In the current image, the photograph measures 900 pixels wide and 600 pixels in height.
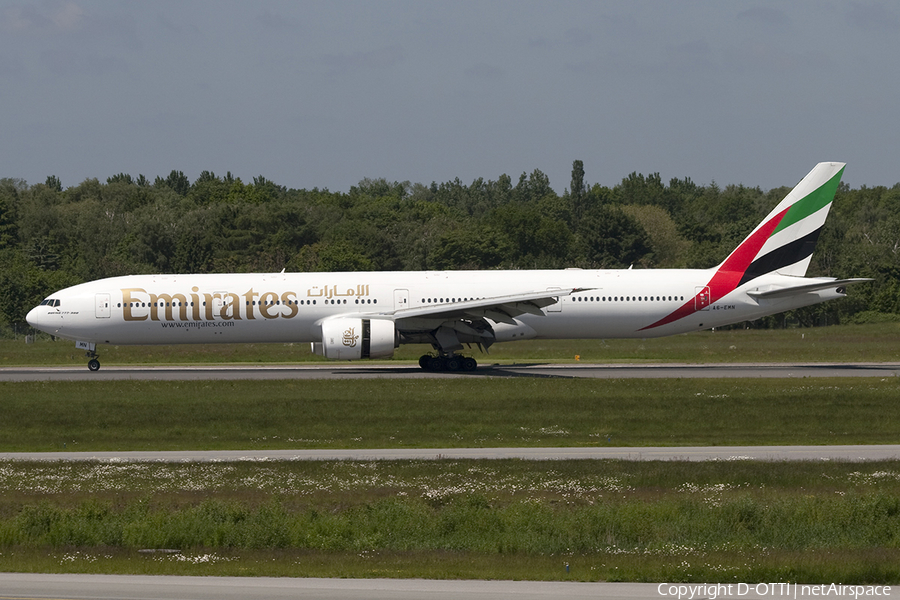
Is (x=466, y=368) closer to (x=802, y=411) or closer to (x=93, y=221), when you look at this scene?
(x=802, y=411)

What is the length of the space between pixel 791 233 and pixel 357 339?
1897 centimetres

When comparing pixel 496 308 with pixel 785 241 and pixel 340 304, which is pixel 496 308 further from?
pixel 785 241

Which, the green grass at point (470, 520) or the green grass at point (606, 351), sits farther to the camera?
the green grass at point (606, 351)

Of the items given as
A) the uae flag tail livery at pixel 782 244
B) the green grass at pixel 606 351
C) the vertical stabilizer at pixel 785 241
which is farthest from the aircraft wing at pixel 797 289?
the green grass at pixel 606 351

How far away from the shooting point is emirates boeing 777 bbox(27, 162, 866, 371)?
41.1 m

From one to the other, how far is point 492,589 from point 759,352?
39.4 meters

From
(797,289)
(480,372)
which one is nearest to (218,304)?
(480,372)

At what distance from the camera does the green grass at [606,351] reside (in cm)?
4784

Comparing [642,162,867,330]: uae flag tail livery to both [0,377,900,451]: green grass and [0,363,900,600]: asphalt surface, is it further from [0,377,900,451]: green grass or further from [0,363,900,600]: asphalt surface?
[0,377,900,451]: green grass

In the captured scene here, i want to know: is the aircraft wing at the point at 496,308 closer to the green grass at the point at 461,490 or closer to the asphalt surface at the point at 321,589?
the green grass at the point at 461,490

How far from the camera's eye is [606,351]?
168 feet

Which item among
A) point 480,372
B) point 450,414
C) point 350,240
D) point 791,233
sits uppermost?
point 350,240

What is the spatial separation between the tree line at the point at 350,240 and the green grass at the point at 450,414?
136 ft

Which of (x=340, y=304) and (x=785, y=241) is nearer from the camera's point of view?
(x=340, y=304)
